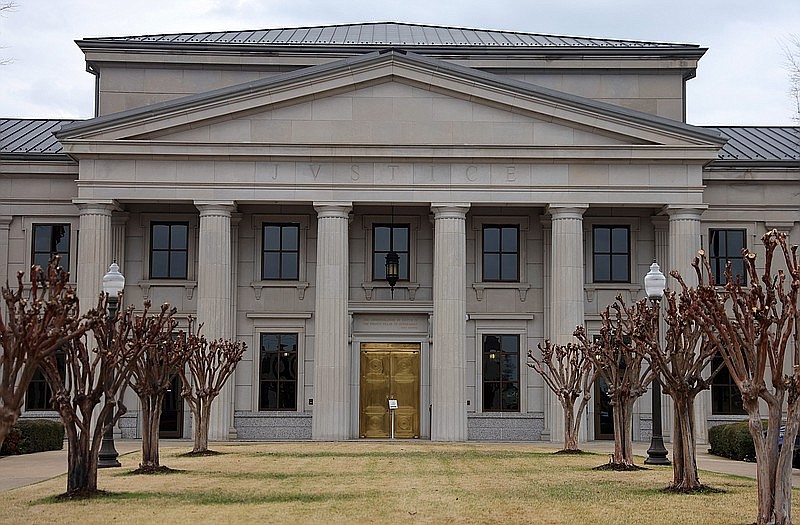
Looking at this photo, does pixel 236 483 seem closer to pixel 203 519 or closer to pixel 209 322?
pixel 203 519

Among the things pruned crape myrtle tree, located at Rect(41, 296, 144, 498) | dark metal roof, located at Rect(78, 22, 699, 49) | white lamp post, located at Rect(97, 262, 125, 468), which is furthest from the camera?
dark metal roof, located at Rect(78, 22, 699, 49)

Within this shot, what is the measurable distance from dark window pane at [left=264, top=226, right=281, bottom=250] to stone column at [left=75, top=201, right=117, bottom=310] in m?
5.98

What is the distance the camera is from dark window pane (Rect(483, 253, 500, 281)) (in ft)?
140

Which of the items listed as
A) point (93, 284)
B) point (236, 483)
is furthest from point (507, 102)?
point (236, 483)

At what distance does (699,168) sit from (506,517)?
25484 millimetres

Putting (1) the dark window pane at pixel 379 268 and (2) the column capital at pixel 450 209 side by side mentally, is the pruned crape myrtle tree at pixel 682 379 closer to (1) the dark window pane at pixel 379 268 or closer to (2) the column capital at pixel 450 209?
(2) the column capital at pixel 450 209

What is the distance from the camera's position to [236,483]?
21.6 meters

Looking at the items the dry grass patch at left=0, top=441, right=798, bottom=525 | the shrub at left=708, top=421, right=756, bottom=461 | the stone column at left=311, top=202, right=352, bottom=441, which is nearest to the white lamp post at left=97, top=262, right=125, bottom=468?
the dry grass patch at left=0, top=441, right=798, bottom=525

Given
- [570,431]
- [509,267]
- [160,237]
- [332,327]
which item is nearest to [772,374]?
[570,431]

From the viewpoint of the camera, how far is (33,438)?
33531 mm

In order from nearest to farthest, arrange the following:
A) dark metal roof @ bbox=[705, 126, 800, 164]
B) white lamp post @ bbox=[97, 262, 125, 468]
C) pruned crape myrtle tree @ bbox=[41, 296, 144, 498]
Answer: pruned crape myrtle tree @ bbox=[41, 296, 144, 498], white lamp post @ bbox=[97, 262, 125, 468], dark metal roof @ bbox=[705, 126, 800, 164]

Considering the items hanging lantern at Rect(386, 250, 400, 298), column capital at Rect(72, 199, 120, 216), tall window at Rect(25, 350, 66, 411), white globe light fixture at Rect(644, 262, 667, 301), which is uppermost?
column capital at Rect(72, 199, 120, 216)

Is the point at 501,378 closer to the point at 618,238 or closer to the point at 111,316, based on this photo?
the point at 618,238

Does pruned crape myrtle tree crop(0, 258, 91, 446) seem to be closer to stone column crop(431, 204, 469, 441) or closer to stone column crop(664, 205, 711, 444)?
stone column crop(431, 204, 469, 441)
